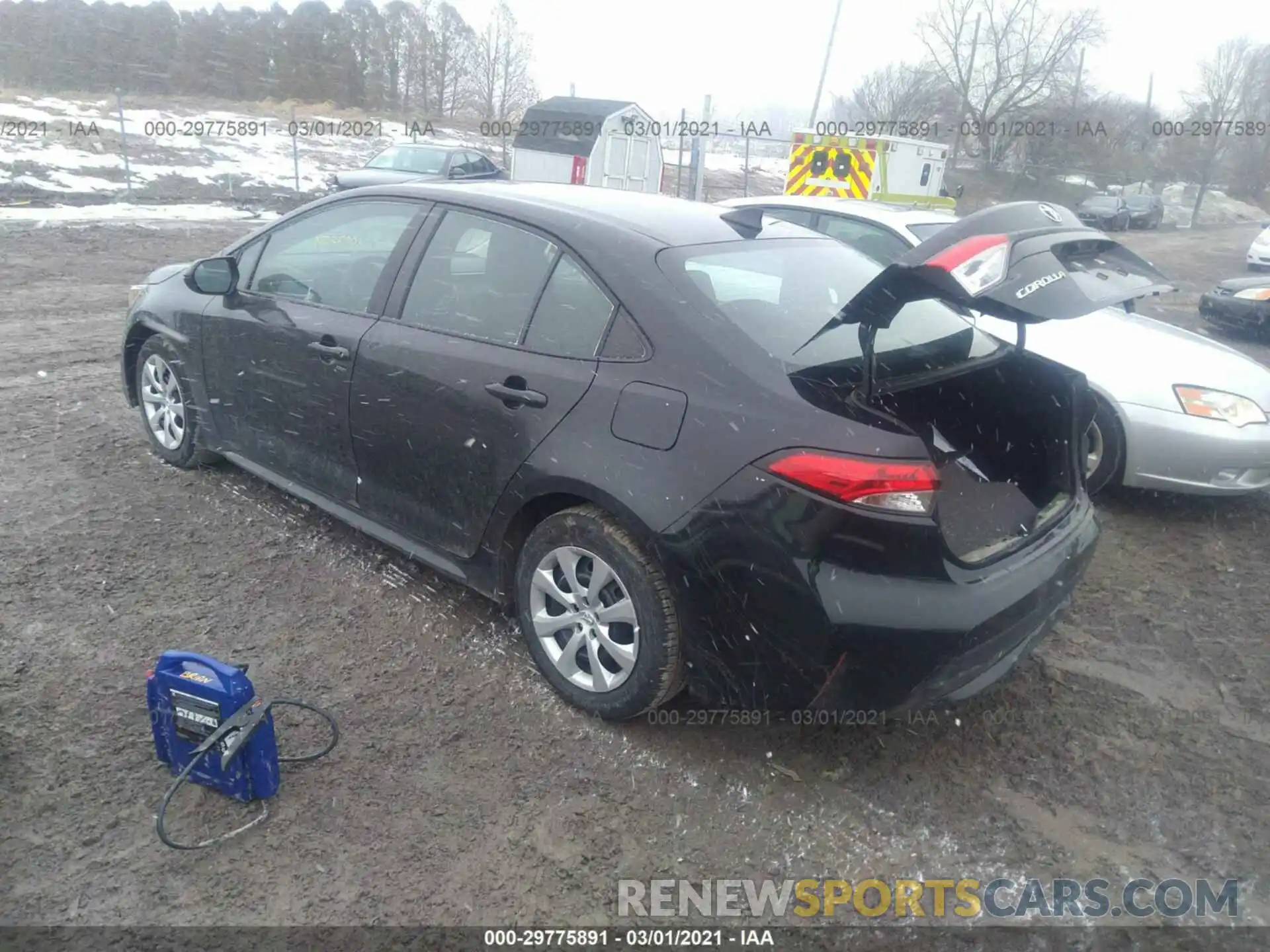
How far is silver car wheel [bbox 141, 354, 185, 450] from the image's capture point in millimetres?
4586

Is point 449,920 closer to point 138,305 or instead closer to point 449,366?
point 449,366

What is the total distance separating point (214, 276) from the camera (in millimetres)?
4008

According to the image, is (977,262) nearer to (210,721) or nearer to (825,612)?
(825,612)

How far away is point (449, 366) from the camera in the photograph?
10.4ft

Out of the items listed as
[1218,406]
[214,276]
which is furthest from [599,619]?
[1218,406]

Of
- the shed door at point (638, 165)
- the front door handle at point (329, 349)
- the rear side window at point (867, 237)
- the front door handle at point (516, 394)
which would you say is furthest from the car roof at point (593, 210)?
the shed door at point (638, 165)

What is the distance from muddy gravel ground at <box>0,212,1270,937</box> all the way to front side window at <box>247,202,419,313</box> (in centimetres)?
111

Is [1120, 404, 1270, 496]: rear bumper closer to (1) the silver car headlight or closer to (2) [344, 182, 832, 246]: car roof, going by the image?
(1) the silver car headlight

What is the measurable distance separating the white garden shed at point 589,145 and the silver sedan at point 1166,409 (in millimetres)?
13611

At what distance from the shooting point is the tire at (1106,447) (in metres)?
4.68

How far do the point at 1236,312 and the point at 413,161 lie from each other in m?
13.2

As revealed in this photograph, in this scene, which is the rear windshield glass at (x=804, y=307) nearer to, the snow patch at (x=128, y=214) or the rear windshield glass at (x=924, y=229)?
the rear windshield glass at (x=924, y=229)

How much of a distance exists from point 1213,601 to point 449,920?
3.54m

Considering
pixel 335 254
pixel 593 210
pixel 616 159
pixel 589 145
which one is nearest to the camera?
pixel 593 210
